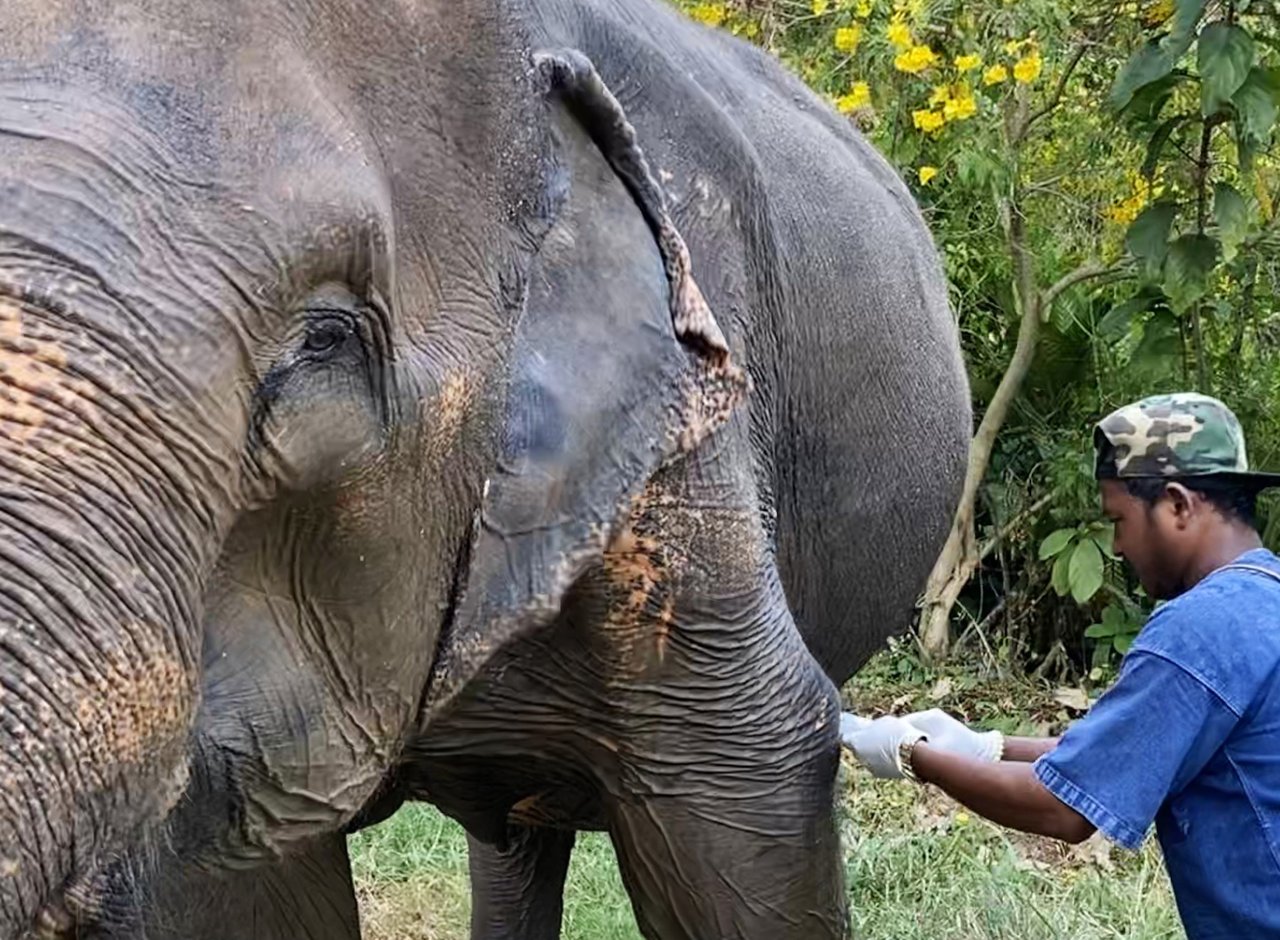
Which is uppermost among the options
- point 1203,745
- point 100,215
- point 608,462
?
point 100,215

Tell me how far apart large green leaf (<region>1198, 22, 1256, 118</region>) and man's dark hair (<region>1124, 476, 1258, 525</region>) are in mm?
1701

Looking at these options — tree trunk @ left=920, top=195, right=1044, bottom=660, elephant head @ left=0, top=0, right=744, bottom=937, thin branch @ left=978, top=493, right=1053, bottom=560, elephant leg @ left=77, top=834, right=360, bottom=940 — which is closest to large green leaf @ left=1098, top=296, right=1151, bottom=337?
tree trunk @ left=920, top=195, right=1044, bottom=660

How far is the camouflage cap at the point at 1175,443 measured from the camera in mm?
2404

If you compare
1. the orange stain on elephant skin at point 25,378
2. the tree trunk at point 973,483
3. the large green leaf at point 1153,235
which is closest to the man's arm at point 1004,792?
the orange stain on elephant skin at point 25,378

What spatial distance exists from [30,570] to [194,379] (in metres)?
0.22

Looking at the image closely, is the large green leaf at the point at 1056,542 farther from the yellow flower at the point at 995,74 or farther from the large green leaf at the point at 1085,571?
the yellow flower at the point at 995,74

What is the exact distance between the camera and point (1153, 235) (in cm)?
431

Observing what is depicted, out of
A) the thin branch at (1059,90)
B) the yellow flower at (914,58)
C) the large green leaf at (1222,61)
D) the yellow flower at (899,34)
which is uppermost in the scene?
the yellow flower at (899,34)

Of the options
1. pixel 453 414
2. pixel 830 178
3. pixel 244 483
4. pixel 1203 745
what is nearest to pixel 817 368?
pixel 830 178

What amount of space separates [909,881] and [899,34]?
5.65ft

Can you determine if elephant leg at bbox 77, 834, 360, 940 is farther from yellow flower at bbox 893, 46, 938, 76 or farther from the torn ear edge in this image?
yellow flower at bbox 893, 46, 938, 76

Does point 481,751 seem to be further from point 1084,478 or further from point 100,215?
point 1084,478

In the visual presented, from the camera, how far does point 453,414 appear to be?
1754 millimetres

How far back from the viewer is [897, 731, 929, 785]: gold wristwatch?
262 centimetres
